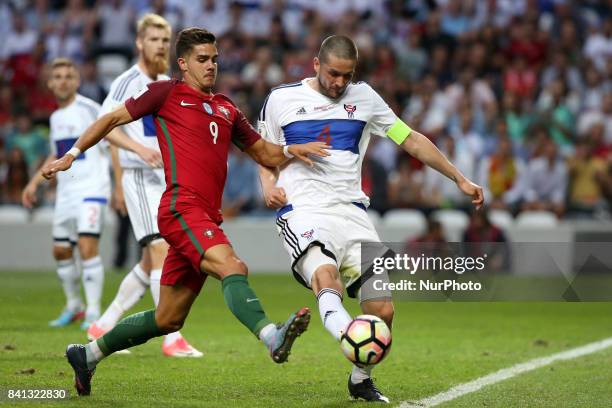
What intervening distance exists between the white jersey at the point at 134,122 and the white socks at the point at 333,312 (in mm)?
3241

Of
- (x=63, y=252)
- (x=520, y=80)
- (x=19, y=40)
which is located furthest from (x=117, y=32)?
(x=63, y=252)

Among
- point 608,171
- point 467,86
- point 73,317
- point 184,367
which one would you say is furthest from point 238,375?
point 467,86

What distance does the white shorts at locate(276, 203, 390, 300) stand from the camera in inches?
290

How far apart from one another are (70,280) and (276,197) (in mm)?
5237

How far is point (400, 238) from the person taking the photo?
60.3ft

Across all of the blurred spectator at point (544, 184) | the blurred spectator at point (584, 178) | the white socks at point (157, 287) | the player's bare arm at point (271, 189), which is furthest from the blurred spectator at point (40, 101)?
the player's bare arm at point (271, 189)

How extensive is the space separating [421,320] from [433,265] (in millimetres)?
4356

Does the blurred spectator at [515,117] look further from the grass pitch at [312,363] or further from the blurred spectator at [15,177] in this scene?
the blurred spectator at [15,177]

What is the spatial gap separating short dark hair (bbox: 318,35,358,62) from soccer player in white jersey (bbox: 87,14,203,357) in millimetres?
2618

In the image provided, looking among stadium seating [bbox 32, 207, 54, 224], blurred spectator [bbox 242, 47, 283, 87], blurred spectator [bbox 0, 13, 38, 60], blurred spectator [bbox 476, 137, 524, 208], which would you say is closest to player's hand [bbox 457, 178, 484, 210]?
blurred spectator [bbox 476, 137, 524, 208]

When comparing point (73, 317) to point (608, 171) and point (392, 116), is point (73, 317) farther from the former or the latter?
point (608, 171)

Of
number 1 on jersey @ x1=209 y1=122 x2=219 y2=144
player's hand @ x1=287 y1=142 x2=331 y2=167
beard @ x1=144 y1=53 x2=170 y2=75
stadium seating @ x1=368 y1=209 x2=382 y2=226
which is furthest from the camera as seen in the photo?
stadium seating @ x1=368 y1=209 x2=382 y2=226

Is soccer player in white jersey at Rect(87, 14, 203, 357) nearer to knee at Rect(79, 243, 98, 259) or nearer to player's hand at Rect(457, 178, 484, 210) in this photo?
knee at Rect(79, 243, 98, 259)

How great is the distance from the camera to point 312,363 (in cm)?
950
